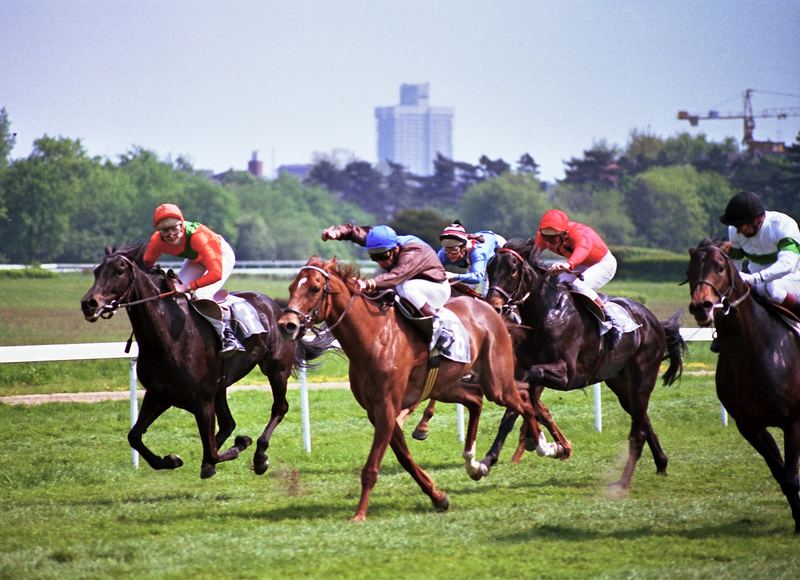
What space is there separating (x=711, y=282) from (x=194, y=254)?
3.99 metres

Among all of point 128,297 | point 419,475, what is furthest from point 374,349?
point 128,297

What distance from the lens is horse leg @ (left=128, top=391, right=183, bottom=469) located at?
929 cm

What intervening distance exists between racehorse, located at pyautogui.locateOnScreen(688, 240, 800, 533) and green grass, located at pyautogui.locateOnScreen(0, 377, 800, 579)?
482 mm

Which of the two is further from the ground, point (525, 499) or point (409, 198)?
point (525, 499)

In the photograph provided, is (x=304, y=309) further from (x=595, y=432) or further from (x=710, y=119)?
(x=710, y=119)

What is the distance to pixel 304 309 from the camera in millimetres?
7762

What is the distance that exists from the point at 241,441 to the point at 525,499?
2176 mm

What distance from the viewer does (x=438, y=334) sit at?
28.3 feet

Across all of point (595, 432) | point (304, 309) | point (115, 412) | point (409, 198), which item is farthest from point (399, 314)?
point (409, 198)

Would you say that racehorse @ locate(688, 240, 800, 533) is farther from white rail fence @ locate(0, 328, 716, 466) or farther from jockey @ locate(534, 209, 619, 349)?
white rail fence @ locate(0, 328, 716, 466)

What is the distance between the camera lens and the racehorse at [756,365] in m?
7.63

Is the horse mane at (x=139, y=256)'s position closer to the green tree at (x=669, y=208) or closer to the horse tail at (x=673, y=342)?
the horse tail at (x=673, y=342)

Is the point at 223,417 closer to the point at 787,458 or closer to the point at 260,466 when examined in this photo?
the point at 260,466

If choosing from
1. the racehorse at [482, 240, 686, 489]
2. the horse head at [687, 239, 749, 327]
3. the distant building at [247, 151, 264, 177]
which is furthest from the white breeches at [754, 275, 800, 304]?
the distant building at [247, 151, 264, 177]
